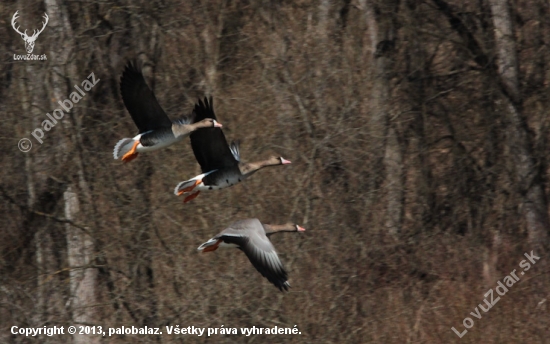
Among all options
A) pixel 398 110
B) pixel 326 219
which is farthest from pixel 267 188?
pixel 398 110

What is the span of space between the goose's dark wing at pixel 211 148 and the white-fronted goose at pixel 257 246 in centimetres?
89

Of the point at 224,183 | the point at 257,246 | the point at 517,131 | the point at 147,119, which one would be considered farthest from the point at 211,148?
the point at 517,131

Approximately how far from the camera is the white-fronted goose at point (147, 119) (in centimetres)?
959

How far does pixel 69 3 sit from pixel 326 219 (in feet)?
13.8

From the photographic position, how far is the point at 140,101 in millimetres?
9672

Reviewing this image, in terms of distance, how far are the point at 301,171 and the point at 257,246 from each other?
3071mm

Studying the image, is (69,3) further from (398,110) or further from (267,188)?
(398,110)

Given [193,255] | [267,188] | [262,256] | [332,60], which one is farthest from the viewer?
[332,60]

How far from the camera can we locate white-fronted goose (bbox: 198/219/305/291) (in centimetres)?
903

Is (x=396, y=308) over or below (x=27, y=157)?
below

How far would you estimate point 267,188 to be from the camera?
1202 centimetres

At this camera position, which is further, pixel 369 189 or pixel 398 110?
pixel 398 110

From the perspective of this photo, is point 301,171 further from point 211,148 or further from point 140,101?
point 140,101

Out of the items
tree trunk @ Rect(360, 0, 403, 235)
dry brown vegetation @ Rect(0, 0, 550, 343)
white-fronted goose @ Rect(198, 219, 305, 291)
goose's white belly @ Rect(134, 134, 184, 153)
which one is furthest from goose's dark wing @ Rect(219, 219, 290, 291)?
tree trunk @ Rect(360, 0, 403, 235)
